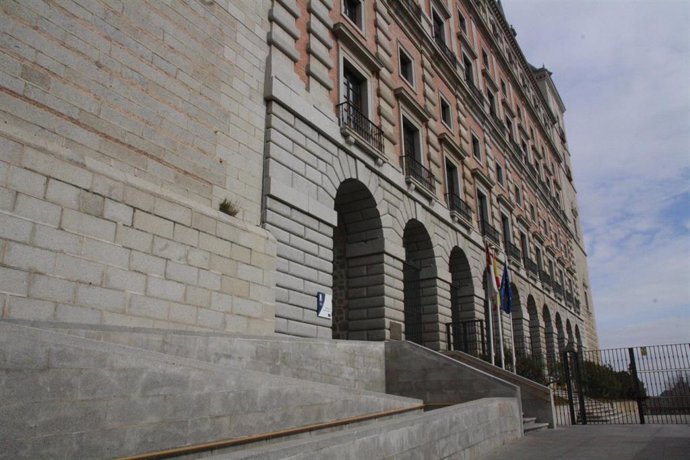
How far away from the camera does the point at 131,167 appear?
800 cm

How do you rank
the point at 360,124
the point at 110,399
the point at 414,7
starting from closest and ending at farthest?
the point at 110,399 → the point at 360,124 → the point at 414,7

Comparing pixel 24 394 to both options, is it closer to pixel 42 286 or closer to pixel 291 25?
pixel 42 286

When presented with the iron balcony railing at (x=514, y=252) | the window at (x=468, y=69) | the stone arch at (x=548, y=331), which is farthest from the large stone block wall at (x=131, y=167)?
the stone arch at (x=548, y=331)

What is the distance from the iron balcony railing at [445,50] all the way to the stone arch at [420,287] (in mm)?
8619

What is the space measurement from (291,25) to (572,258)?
129 ft

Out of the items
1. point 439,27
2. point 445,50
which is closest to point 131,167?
Answer: point 445,50

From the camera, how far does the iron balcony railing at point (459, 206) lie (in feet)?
65.1

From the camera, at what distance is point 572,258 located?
45.1 m

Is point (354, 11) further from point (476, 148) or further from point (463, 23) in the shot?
point (463, 23)

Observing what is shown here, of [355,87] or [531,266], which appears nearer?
[355,87]

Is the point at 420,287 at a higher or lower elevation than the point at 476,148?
lower

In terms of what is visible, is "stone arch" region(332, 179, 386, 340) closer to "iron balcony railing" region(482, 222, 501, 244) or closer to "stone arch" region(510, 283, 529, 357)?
"iron balcony railing" region(482, 222, 501, 244)

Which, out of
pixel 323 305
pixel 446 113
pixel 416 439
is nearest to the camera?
pixel 416 439

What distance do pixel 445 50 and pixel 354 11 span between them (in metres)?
7.00
